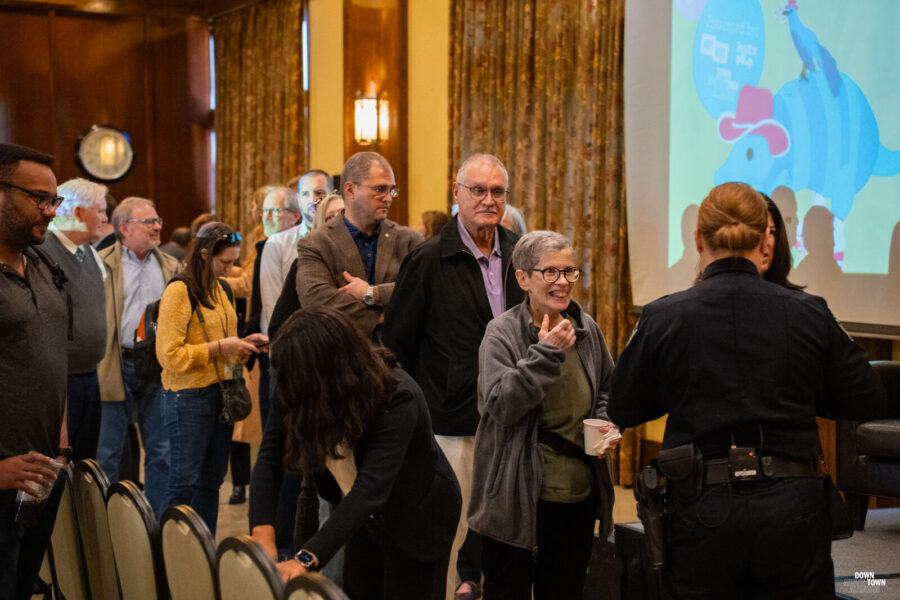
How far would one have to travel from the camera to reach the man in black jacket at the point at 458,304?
11.0 feet

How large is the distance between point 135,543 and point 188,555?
0.91ft

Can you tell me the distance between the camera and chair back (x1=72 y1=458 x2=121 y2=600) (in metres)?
2.67

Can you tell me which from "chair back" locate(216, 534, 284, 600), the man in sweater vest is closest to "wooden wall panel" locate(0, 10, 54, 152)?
the man in sweater vest

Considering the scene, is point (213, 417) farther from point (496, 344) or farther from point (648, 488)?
point (648, 488)

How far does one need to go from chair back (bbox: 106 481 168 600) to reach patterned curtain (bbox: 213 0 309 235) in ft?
23.1

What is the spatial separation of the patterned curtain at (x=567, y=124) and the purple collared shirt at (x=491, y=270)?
8.55ft

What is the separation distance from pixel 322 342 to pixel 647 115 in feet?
13.2

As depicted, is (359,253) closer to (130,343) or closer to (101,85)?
(130,343)

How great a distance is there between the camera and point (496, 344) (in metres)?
2.82

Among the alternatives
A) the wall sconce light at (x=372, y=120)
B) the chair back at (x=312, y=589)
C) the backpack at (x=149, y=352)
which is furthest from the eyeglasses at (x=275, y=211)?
the chair back at (x=312, y=589)

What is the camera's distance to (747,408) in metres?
2.17

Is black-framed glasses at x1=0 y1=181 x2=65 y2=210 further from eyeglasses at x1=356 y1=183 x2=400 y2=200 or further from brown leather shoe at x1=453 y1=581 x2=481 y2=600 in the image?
brown leather shoe at x1=453 y1=581 x2=481 y2=600

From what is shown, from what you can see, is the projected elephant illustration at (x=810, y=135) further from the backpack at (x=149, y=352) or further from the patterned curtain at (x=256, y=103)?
the patterned curtain at (x=256, y=103)

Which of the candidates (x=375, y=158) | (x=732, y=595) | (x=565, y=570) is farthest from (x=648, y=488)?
(x=375, y=158)
